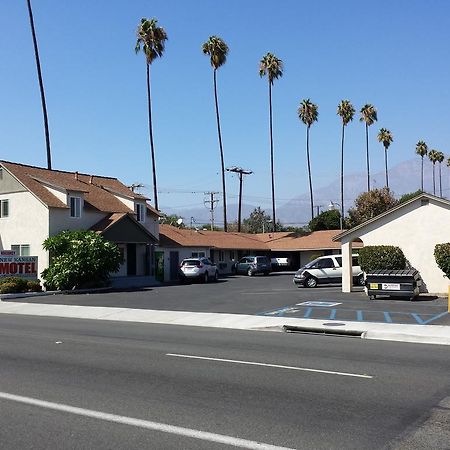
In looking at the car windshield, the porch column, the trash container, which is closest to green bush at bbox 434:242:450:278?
the trash container

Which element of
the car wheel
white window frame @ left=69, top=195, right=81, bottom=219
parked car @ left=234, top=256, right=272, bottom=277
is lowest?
the car wheel

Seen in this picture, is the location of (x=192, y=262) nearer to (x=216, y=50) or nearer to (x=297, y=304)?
(x=297, y=304)

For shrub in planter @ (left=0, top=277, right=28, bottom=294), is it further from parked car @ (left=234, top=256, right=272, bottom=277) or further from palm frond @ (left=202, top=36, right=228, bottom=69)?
palm frond @ (left=202, top=36, right=228, bottom=69)

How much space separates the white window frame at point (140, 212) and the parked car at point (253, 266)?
1232 cm

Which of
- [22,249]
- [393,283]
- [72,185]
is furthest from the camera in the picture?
[72,185]

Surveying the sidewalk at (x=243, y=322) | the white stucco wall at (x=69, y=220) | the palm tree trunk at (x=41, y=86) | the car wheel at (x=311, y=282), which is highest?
the palm tree trunk at (x=41, y=86)

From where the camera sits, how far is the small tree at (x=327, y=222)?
75.6m

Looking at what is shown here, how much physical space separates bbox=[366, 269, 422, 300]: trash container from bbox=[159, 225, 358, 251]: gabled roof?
23277mm

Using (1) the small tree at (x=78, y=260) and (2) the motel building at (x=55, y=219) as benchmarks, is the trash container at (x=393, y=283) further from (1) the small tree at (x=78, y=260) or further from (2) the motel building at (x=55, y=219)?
(2) the motel building at (x=55, y=219)

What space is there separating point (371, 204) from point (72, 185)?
145 feet

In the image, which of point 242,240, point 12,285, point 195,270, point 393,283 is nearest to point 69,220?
point 12,285

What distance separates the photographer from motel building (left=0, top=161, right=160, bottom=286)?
34.5 metres

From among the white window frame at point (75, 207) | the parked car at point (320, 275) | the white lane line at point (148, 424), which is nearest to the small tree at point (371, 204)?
the parked car at point (320, 275)

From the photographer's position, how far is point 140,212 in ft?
140
